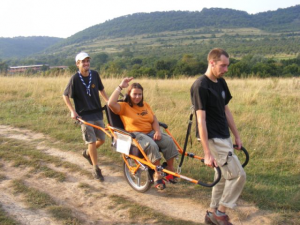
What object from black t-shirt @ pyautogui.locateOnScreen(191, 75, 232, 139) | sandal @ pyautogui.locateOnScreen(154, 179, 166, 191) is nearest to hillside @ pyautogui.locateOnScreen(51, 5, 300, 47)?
sandal @ pyautogui.locateOnScreen(154, 179, 166, 191)

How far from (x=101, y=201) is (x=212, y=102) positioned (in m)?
2.13

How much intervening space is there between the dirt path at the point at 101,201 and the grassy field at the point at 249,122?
0.43 meters

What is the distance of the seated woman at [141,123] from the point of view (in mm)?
4344

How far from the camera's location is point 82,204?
14.0ft

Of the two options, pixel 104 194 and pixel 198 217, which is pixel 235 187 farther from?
pixel 104 194

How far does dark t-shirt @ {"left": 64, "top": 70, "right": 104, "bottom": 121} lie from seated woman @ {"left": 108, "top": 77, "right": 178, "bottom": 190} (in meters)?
0.68

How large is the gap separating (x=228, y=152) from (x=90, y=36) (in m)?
146

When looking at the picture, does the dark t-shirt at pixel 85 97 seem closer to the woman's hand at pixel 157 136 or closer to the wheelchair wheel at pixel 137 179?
the wheelchair wheel at pixel 137 179

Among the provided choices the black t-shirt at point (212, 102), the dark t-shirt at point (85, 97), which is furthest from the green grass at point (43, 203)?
the black t-shirt at point (212, 102)

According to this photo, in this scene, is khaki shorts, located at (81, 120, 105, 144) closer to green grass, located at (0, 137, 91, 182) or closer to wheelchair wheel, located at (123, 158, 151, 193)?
green grass, located at (0, 137, 91, 182)

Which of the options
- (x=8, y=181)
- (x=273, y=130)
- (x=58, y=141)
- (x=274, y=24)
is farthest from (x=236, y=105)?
(x=274, y=24)

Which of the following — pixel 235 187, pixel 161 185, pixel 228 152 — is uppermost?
pixel 228 152

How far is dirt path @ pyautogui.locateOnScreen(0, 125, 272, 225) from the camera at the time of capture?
3.88 metres

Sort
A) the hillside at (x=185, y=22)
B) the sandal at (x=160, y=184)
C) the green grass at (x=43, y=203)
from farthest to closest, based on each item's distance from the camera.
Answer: the hillside at (x=185, y=22) < the sandal at (x=160, y=184) < the green grass at (x=43, y=203)
